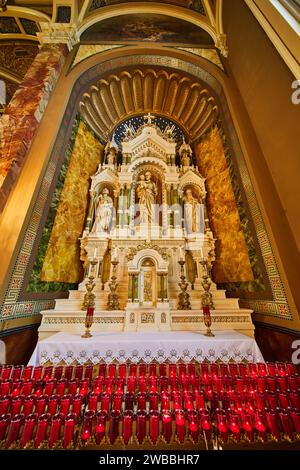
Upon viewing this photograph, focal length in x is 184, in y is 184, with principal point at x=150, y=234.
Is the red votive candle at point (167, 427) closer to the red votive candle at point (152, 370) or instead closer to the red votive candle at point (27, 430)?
the red votive candle at point (152, 370)

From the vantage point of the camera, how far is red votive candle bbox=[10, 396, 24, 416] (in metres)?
2.08

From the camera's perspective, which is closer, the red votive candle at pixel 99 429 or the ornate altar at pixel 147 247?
the red votive candle at pixel 99 429

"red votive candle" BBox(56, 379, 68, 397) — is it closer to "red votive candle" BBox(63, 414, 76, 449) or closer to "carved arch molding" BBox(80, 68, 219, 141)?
"red votive candle" BBox(63, 414, 76, 449)

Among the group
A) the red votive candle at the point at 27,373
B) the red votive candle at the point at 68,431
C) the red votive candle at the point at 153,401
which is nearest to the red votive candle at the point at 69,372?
the red votive candle at the point at 27,373

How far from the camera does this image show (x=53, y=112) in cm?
527

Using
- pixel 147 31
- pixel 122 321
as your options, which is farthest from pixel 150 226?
pixel 147 31

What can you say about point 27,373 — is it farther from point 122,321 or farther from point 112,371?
point 122,321

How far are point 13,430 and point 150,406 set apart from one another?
4.77ft

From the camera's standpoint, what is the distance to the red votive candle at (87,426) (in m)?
1.95

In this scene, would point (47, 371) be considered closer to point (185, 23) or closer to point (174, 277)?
point (174, 277)

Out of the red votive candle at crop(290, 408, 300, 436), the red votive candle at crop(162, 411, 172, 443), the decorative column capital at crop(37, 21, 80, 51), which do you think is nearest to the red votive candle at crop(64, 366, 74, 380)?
the red votive candle at crop(162, 411, 172, 443)

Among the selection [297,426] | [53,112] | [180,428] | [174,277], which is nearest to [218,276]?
[174,277]

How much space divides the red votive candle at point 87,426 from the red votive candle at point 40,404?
508mm
